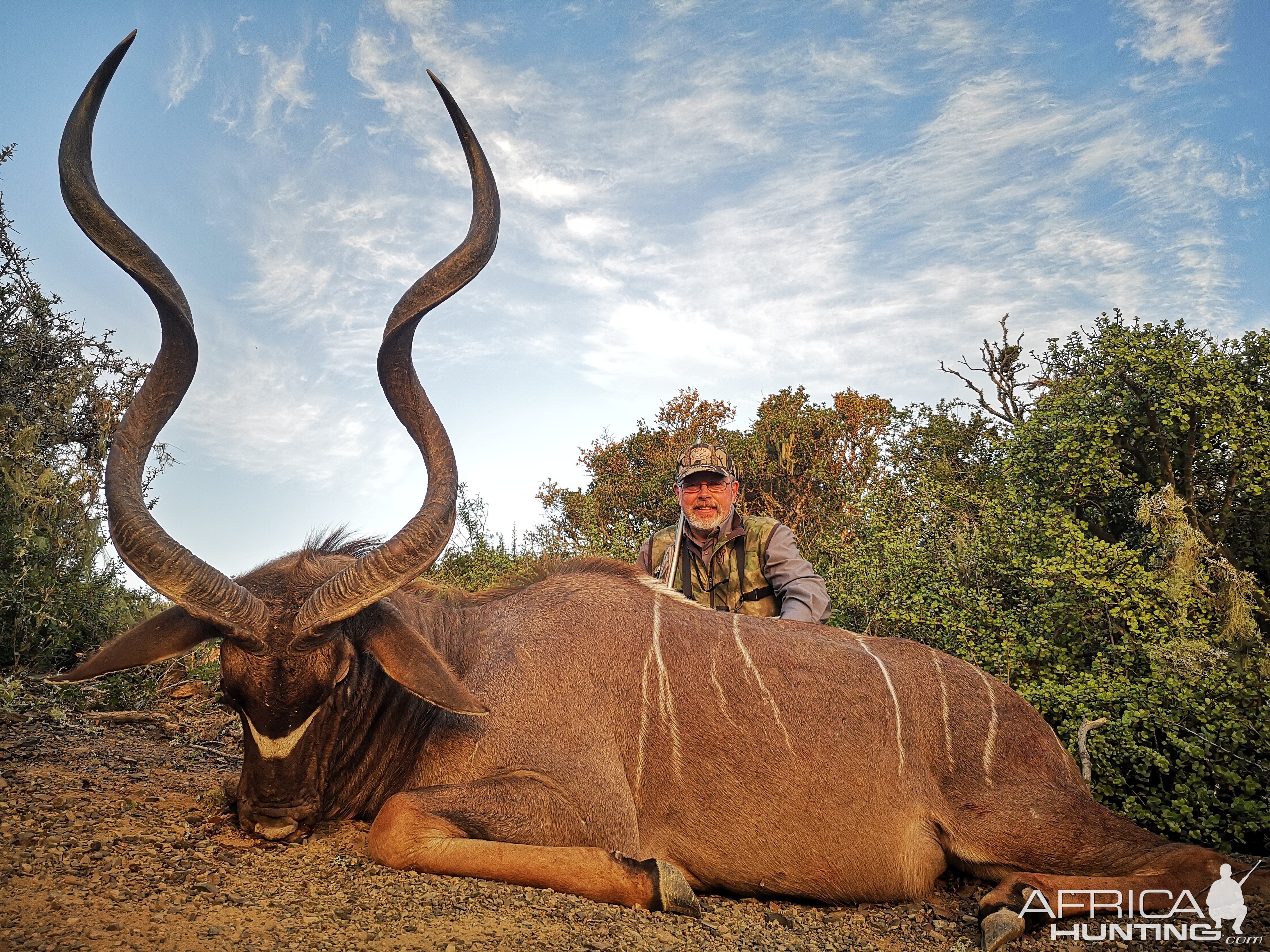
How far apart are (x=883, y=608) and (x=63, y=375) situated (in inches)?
326

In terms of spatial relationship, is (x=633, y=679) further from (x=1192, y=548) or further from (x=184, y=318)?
(x=1192, y=548)

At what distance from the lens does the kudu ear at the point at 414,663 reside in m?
3.91

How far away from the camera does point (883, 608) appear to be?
7.64m

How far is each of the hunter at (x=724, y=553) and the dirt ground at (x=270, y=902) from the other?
2875 millimetres

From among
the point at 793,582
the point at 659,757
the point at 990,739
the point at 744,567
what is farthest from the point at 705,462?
the point at 659,757

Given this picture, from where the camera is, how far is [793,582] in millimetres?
6996

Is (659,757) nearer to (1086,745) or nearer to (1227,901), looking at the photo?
(1227,901)

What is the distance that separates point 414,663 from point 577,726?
34.5 inches

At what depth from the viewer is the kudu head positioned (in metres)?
3.79

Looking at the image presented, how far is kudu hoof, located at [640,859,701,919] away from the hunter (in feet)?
10.9

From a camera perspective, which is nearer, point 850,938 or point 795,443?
point 850,938

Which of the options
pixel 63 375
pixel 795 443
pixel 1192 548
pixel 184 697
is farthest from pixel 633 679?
pixel 795 443

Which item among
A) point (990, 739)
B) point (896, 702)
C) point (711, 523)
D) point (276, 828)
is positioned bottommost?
point (276, 828)

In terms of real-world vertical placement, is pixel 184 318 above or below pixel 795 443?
below
